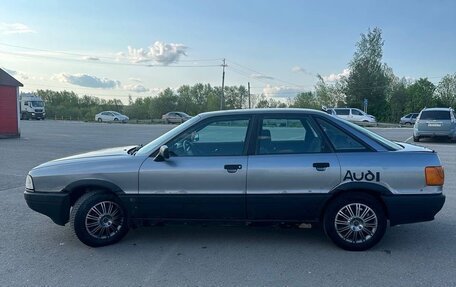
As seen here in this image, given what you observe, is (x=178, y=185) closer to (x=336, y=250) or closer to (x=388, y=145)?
(x=336, y=250)

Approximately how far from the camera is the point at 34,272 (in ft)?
12.8

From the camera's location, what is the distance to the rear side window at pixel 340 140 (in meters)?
4.45

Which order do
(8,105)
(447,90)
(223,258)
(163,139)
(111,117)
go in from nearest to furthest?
(223,258) → (163,139) → (8,105) → (111,117) → (447,90)

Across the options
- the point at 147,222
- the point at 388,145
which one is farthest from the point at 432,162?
the point at 147,222

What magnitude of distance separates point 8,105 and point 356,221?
66.9 feet

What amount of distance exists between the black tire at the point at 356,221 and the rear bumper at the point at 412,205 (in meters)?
0.12

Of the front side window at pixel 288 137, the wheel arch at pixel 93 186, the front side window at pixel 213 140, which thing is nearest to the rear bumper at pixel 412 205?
the front side window at pixel 288 137

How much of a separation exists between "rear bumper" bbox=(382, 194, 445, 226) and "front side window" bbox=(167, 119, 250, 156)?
177 cm

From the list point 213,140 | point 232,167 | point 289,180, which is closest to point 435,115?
point 289,180

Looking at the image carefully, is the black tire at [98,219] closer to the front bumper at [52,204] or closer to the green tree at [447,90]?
the front bumper at [52,204]

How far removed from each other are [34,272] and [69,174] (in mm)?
1118

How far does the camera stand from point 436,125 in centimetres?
1759

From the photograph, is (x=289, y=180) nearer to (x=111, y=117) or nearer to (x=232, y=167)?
(x=232, y=167)

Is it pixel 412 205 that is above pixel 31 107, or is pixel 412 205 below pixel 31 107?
below
